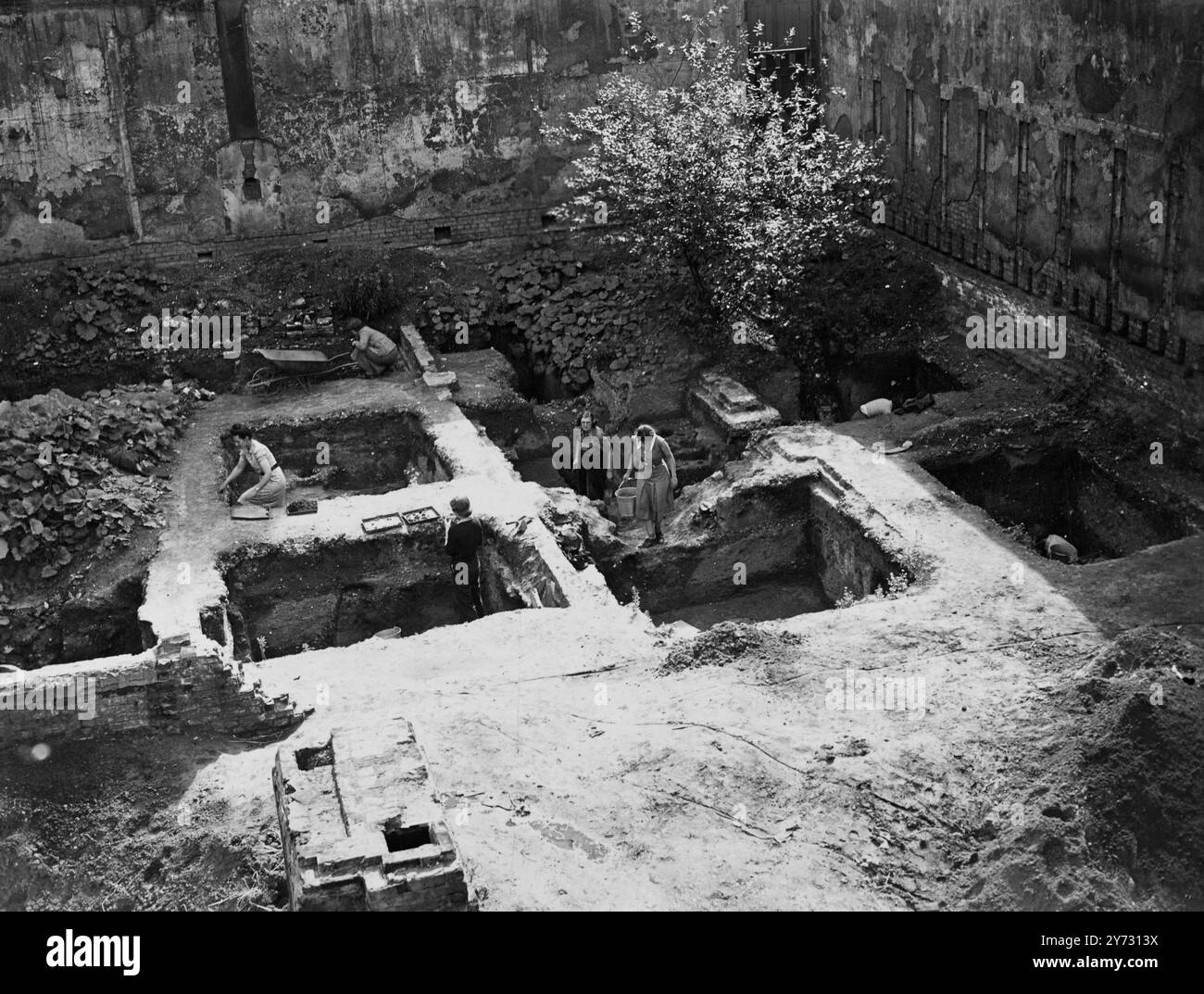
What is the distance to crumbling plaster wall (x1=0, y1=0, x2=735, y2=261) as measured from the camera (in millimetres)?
18094

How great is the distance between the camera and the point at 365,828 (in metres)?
8.09

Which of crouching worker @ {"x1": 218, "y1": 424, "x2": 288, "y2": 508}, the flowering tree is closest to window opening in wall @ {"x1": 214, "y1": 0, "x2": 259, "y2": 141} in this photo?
the flowering tree

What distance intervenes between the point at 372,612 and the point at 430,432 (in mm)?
2666

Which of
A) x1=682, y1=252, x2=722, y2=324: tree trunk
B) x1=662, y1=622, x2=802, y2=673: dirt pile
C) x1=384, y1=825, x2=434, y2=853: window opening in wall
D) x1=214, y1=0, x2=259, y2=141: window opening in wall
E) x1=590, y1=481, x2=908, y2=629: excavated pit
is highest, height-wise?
x1=214, y1=0, x2=259, y2=141: window opening in wall

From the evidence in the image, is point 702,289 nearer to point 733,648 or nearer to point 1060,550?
point 1060,550

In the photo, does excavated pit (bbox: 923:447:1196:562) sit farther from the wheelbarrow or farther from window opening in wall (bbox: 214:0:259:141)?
window opening in wall (bbox: 214:0:259:141)

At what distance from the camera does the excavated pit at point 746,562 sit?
520 inches

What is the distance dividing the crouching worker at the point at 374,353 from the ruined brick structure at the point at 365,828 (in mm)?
8694

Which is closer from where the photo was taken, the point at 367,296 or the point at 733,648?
the point at 733,648

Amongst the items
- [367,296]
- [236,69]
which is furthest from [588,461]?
[236,69]

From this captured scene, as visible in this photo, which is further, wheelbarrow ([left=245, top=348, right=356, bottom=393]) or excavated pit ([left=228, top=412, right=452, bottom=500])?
wheelbarrow ([left=245, top=348, right=356, bottom=393])

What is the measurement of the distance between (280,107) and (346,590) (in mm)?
8177

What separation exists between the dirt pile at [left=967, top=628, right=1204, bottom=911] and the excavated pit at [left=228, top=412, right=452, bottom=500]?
8543 millimetres

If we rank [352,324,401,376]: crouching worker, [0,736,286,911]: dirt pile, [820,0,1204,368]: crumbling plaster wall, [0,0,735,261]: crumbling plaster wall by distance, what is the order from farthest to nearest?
[0,0,735,261]: crumbling plaster wall, [352,324,401,376]: crouching worker, [820,0,1204,368]: crumbling plaster wall, [0,736,286,911]: dirt pile
